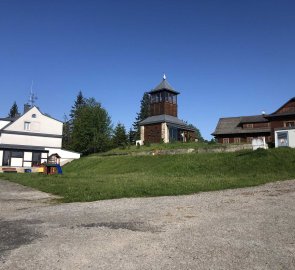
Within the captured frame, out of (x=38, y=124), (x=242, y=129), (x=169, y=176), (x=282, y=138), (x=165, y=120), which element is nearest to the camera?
(x=169, y=176)

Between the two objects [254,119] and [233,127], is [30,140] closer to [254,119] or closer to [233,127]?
[233,127]

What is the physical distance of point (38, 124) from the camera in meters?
56.8

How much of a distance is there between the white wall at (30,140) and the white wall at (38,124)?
1.15 meters

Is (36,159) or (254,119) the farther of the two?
(36,159)

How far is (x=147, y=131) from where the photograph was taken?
180ft

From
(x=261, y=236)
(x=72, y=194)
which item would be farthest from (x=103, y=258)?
(x=72, y=194)

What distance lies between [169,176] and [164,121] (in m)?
28.8

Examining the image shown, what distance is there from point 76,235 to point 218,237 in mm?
2997

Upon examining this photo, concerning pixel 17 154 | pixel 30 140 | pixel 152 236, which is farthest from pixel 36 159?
pixel 152 236

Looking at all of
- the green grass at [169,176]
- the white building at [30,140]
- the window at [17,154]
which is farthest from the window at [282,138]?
the window at [17,154]

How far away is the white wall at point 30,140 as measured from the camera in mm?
52781

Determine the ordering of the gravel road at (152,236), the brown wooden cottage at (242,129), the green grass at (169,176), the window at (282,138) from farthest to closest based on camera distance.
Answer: the brown wooden cottage at (242,129) → the window at (282,138) → the green grass at (169,176) → the gravel road at (152,236)

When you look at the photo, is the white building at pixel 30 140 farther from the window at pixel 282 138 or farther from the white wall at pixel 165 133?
the window at pixel 282 138

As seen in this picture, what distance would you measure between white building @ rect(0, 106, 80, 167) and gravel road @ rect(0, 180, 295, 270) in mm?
43986
